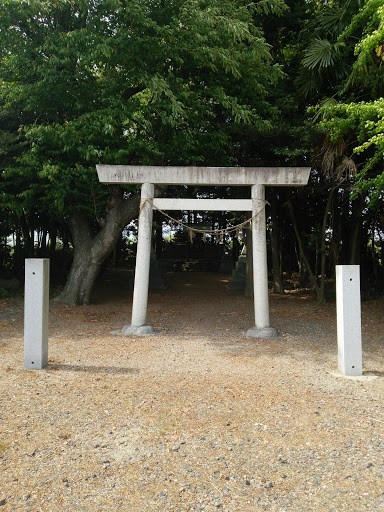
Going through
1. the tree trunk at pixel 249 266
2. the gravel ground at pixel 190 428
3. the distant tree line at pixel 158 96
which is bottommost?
the gravel ground at pixel 190 428

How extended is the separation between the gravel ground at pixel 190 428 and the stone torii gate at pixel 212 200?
627mm

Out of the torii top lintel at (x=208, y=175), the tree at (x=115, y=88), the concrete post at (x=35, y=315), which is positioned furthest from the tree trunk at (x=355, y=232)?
the concrete post at (x=35, y=315)

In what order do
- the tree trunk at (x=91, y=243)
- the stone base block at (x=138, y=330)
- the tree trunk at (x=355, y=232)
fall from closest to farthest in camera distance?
the stone base block at (x=138, y=330) → the tree trunk at (x=91, y=243) → the tree trunk at (x=355, y=232)

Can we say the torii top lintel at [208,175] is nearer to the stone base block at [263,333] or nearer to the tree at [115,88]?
the tree at [115,88]

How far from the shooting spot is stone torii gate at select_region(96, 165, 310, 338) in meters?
6.69

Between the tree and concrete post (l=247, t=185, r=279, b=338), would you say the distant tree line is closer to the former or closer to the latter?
the tree

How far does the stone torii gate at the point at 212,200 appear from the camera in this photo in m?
6.69

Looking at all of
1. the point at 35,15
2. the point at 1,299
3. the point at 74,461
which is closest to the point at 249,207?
the point at 74,461

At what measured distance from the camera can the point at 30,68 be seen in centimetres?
864

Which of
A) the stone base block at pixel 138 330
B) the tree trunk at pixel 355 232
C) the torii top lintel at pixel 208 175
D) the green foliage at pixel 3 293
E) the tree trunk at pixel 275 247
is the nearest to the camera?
the torii top lintel at pixel 208 175

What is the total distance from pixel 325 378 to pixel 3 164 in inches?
330

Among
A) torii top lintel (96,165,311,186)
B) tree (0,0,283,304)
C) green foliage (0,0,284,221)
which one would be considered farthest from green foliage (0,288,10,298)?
torii top lintel (96,165,311,186)

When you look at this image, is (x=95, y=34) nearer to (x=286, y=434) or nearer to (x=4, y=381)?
(x=4, y=381)

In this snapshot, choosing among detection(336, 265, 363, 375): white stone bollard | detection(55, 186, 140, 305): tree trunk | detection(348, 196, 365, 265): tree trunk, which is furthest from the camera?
detection(348, 196, 365, 265): tree trunk
